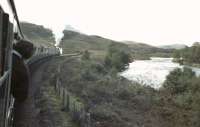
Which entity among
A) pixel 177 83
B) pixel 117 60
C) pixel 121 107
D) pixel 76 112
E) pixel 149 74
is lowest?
pixel 121 107

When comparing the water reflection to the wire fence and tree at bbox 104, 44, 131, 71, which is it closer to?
tree at bbox 104, 44, 131, 71

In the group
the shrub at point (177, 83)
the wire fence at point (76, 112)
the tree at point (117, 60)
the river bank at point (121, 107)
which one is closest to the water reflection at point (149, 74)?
the tree at point (117, 60)

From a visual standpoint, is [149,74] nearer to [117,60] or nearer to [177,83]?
[117,60]

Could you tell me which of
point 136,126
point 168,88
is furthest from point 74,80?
point 168,88

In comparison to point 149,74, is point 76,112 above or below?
below

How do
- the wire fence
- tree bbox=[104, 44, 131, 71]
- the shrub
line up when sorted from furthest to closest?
1. tree bbox=[104, 44, 131, 71]
2. the shrub
3. the wire fence

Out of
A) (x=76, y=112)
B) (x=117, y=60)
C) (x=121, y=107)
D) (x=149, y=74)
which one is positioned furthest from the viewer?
(x=117, y=60)

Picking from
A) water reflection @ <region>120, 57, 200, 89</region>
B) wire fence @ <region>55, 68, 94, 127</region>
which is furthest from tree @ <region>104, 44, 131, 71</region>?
wire fence @ <region>55, 68, 94, 127</region>

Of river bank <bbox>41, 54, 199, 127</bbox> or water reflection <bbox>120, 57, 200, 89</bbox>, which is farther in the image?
water reflection <bbox>120, 57, 200, 89</bbox>

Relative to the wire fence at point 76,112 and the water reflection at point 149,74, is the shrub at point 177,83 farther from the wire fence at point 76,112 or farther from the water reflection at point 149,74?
the wire fence at point 76,112

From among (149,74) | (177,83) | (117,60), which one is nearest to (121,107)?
(177,83)

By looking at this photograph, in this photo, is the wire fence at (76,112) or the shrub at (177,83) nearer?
the wire fence at (76,112)

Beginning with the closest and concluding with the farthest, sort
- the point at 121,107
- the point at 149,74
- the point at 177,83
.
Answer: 1. the point at 121,107
2. the point at 177,83
3. the point at 149,74

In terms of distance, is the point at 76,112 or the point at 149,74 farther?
the point at 149,74
